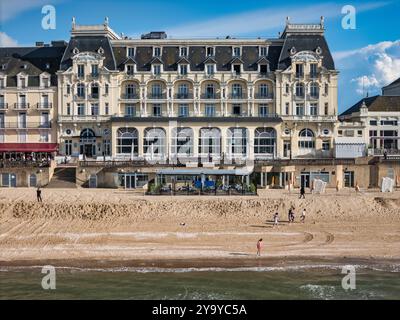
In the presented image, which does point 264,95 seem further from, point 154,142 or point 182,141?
point 154,142

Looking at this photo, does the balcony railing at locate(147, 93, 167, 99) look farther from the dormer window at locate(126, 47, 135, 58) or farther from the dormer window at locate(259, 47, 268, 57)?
the dormer window at locate(259, 47, 268, 57)

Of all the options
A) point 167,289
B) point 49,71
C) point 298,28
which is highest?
point 298,28

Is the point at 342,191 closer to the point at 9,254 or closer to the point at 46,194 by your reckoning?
the point at 46,194

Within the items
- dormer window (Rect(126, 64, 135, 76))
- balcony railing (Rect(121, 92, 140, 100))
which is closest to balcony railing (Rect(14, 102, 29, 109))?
balcony railing (Rect(121, 92, 140, 100))

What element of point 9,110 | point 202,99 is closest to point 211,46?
point 202,99

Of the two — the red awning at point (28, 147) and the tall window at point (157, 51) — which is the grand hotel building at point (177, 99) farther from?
the red awning at point (28, 147)

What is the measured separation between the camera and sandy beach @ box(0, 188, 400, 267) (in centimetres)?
3566

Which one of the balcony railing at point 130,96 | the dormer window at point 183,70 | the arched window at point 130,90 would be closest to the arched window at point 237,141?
the dormer window at point 183,70

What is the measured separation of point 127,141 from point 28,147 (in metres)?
10.5

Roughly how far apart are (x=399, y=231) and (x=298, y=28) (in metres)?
32.5

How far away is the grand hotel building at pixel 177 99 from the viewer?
212ft

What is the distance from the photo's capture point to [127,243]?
126 feet

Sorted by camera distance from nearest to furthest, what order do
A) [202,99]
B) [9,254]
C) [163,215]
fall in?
[9,254] → [163,215] → [202,99]

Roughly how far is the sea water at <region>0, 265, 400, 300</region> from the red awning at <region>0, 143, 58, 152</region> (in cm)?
3332
